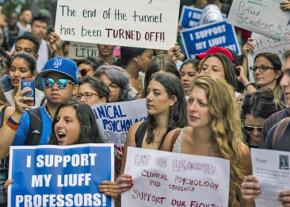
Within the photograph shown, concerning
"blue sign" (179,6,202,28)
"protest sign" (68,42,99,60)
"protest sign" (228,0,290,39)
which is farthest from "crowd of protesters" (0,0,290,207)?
"blue sign" (179,6,202,28)

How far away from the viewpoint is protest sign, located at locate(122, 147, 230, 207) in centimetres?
659

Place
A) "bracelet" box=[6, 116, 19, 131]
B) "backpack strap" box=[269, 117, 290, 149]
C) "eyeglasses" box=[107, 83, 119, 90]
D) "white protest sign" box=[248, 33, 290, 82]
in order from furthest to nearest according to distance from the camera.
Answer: "white protest sign" box=[248, 33, 290, 82] → "eyeglasses" box=[107, 83, 119, 90] → "bracelet" box=[6, 116, 19, 131] → "backpack strap" box=[269, 117, 290, 149]

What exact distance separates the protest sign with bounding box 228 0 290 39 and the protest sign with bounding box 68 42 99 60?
1974 millimetres

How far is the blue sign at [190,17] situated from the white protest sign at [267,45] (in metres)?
4.02

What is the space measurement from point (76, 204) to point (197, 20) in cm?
811

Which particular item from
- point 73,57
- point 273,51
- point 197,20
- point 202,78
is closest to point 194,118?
point 202,78

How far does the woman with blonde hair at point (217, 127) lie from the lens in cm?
666

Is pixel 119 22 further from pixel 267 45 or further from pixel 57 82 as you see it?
pixel 57 82

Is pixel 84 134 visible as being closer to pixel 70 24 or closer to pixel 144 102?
pixel 144 102

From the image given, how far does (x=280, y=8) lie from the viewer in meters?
9.99

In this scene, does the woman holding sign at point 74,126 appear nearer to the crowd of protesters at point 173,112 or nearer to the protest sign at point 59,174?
the crowd of protesters at point 173,112

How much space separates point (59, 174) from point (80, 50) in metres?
4.91

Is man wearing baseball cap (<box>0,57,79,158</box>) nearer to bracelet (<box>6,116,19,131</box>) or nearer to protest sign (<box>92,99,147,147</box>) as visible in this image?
bracelet (<box>6,116,19,131</box>)

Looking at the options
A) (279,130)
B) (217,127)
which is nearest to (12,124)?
(217,127)
